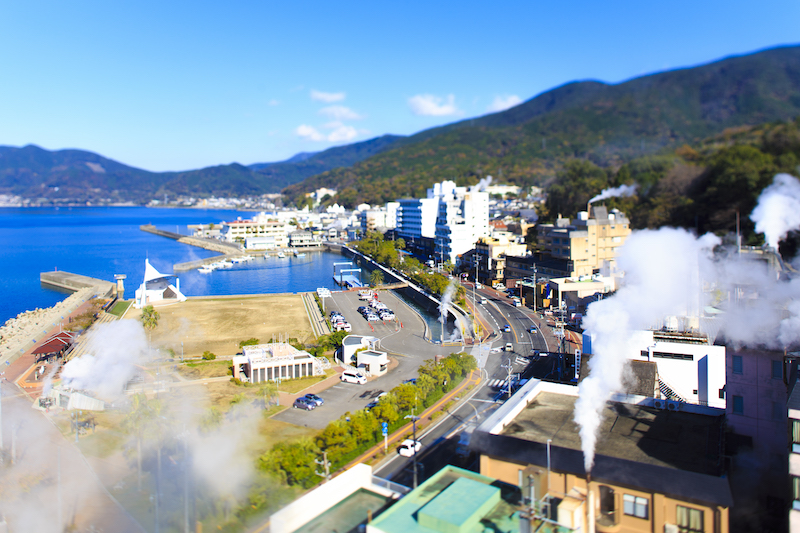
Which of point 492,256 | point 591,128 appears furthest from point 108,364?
point 591,128

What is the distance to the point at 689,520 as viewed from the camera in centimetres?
442

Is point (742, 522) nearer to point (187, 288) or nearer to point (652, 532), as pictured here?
point (652, 532)

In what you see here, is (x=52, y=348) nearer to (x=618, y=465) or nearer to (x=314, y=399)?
(x=314, y=399)

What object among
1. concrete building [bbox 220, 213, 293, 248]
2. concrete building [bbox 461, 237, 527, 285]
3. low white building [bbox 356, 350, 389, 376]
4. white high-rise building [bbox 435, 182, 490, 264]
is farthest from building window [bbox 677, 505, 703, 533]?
concrete building [bbox 220, 213, 293, 248]

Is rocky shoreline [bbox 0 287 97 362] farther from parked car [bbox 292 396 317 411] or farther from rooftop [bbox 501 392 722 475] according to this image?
rooftop [bbox 501 392 722 475]

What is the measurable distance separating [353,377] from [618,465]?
5871mm

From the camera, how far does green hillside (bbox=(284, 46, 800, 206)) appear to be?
Result: 15000 millimetres

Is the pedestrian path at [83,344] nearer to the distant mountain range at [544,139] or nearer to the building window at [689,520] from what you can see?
the building window at [689,520]

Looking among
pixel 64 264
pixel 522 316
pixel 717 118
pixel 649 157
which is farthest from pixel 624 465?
pixel 64 264

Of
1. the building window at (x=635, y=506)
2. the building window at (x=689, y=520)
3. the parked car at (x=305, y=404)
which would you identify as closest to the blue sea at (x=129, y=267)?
the parked car at (x=305, y=404)

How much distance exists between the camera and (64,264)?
32.5 metres

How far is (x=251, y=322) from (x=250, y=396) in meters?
6.64

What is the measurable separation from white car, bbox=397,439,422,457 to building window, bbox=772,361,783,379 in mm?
4390

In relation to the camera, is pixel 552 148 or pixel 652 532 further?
pixel 552 148
